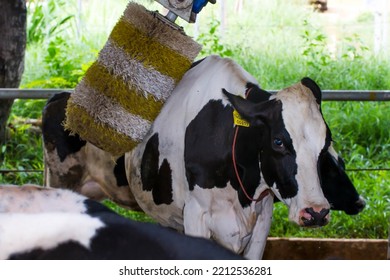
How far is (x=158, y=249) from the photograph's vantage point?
2629 millimetres

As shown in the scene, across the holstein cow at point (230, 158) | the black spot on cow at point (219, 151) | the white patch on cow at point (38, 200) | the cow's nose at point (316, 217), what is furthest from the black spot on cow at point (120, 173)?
the white patch on cow at point (38, 200)

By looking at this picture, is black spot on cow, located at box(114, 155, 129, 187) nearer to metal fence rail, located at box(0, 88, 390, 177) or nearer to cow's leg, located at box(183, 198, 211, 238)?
metal fence rail, located at box(0, 88, 390, 177)

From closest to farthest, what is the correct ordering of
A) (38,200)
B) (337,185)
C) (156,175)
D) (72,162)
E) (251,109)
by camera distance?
(38,200) → (251,109) → (156,175) → (337,185) → (72,162)

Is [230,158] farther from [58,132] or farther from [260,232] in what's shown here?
[58,132]

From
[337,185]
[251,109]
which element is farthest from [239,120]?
[337,185]

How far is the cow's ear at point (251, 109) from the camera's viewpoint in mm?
4637

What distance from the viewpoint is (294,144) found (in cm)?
449

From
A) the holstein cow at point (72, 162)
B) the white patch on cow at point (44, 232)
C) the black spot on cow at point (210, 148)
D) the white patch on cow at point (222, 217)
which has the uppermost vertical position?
the white patch on cow at point (44, 232)

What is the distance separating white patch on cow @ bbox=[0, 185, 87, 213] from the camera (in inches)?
126

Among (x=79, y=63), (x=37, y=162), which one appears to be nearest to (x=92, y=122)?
(x=37, y=162)

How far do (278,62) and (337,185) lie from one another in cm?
534

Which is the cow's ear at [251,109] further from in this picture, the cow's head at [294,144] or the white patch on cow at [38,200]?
the white patch on cow at [38,200]

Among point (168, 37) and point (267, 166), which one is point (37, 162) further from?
point (267, 166)

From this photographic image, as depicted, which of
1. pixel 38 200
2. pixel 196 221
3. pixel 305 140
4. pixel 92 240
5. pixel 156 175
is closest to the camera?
pixel 92 240
